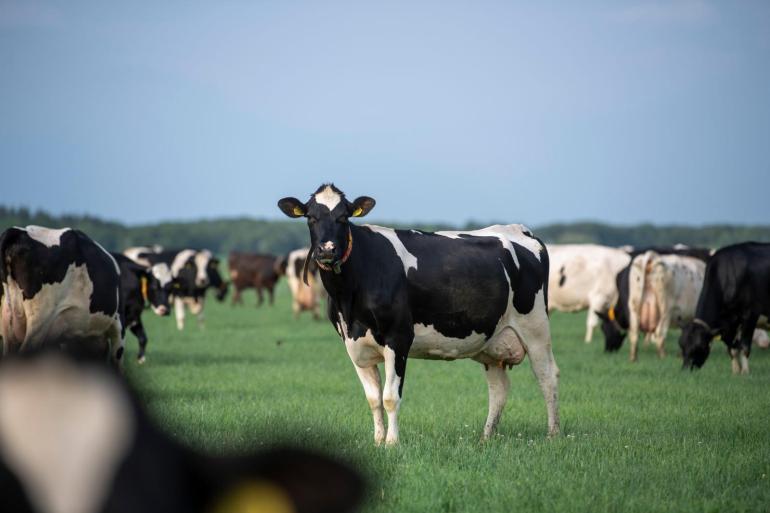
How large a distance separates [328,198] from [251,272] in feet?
129

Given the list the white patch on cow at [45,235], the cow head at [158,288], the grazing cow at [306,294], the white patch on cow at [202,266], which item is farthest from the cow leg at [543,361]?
the grazing cow at [306,294]

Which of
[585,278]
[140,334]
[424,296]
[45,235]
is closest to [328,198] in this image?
[424,296]

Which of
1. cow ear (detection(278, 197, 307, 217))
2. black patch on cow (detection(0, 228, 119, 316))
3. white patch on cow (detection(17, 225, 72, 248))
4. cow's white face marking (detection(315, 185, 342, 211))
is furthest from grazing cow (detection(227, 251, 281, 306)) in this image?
cow's white face marking (detection(315, 185, 342, 211))

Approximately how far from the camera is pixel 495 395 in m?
10.2

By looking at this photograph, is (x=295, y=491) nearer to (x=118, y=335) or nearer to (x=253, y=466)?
(x=253, y=466)

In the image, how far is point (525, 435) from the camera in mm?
10180

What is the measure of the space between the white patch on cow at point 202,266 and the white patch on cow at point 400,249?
23068 millimetres

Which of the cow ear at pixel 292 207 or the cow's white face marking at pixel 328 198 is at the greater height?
the cow's white face marking at pixel 328 198

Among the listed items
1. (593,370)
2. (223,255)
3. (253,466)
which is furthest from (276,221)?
(253,466)

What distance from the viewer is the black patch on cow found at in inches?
459

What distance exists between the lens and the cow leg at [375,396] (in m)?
9.46

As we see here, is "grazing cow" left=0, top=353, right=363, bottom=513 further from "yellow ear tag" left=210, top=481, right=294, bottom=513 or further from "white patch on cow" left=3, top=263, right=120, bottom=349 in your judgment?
"white patch on cow" left=3, top=263, right=120, bottom=349

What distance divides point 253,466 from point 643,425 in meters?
9.98

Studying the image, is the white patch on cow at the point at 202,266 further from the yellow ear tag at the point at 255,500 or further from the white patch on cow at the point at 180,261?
the yellow ear tag at the point at 255,500
